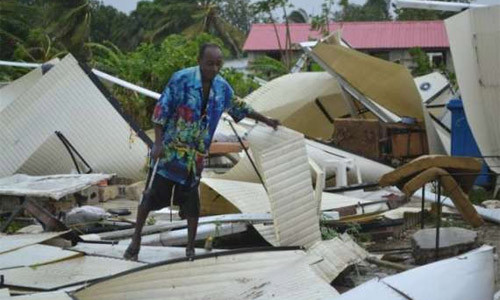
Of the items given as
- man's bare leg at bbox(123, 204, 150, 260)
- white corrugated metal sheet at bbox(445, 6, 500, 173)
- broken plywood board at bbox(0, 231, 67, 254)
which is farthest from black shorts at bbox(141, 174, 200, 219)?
white corrugated metal sheet at bbox(445, 6, 500, 173)

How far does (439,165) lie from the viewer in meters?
6.27

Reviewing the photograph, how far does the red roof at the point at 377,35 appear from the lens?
35406 mm

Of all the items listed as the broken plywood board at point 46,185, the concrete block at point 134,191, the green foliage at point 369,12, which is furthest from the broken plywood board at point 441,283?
the green foliage at point 369,12

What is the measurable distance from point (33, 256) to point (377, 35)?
32676 mm

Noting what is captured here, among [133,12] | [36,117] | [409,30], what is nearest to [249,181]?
[36,117]

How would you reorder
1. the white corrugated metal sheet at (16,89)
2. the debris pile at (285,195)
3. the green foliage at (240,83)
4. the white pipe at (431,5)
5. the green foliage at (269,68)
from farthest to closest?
the green foliage at (269,68), the green foliage at (240,83), the white corrugated metal sheet at (16,89), the white pipe at (431,5), the debris pile at (285,195)

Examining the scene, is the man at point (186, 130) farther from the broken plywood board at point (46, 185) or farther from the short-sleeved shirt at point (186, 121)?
the broken plywood board at point (46, 185)

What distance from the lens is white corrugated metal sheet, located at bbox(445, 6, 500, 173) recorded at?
385 inches

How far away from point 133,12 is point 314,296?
153 ft

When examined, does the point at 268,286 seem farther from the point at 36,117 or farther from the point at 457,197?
the point at 36,117

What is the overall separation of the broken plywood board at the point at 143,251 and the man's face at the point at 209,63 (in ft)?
3.71

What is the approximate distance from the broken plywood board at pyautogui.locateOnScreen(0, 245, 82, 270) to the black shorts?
588 millimetres

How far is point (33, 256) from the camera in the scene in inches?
217

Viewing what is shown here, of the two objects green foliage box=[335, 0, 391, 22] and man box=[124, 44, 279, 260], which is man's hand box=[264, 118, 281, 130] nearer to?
man box=[124, 44, 279, 260]
